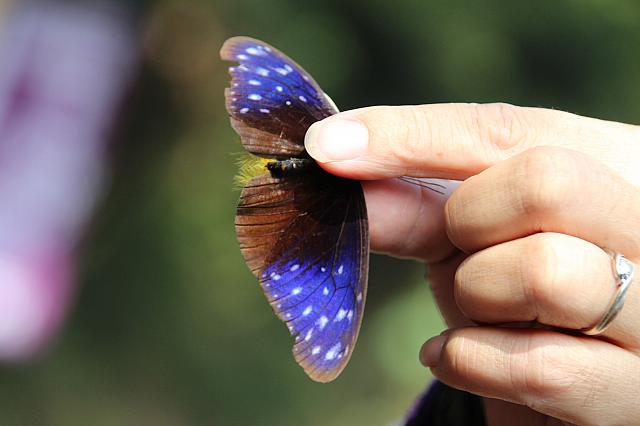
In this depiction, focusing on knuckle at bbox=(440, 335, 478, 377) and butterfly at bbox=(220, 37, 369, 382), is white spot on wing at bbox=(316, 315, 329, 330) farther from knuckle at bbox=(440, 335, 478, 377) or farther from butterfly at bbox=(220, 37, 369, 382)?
knuckle at bbox=(440, 335, 478, 377)

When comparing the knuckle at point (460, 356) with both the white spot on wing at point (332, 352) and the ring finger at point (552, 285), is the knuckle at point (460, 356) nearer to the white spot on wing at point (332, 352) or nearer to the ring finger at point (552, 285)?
the ring finger at point (552, 285)

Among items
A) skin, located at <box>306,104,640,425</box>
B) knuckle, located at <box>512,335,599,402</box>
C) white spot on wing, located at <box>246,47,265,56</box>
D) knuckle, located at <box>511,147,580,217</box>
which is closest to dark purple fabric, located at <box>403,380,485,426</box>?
skin, located at <box>306,104,640,425</box>

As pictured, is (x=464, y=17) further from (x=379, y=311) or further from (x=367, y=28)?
(x=379, y=311)

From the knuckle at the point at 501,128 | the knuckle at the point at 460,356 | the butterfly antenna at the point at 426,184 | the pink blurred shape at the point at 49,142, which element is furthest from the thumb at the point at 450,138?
the pink blurred shape at the point at 49,142

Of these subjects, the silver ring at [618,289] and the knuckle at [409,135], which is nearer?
the silver ring at [618,289]

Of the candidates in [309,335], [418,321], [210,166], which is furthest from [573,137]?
[210,166]

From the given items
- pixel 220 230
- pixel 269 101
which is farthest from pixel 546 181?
pixel 220 230
